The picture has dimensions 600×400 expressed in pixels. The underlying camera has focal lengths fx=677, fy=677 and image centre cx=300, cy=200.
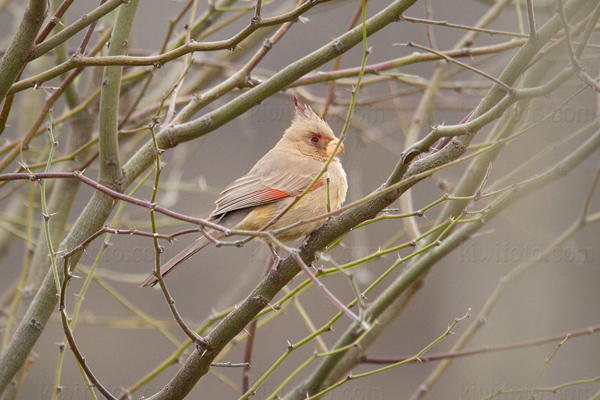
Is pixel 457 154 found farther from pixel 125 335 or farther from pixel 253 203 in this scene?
pixel 125 335

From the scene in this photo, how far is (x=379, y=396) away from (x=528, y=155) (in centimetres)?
380

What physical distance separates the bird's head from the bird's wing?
1.32 feet

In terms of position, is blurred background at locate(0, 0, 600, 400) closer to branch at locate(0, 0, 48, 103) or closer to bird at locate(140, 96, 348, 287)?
bird at locate(140, 96, 348, 287)

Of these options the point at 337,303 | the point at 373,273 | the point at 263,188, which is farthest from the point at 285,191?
A: the point at 373,273

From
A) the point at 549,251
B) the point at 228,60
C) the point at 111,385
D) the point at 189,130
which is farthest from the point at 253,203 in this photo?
the point at 111,385

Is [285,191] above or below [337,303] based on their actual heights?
above

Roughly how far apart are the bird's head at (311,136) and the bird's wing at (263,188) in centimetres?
40

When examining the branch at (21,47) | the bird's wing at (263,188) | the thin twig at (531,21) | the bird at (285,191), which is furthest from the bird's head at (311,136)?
the branch at (21,47)

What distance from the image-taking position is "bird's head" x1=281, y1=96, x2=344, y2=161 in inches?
191

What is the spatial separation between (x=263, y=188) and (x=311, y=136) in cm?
74

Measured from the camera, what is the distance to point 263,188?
4.37 m

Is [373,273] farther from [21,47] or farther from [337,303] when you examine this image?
[337,303]

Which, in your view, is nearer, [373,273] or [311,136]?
[311,136]

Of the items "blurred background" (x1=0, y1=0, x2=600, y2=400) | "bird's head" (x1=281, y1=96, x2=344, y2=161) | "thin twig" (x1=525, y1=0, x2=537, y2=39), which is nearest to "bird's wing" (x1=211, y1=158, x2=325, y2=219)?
"bird's head" (x1=281, y1=96, x2=344, y2=161)
